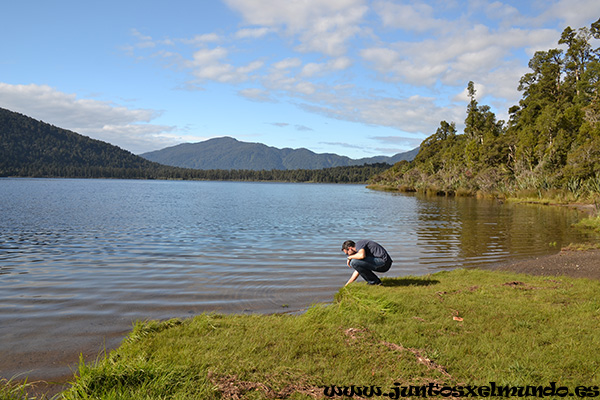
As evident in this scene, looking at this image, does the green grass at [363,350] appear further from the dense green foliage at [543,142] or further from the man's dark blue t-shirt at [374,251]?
the dense green foliage at [543,142]

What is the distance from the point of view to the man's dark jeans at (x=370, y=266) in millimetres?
9828

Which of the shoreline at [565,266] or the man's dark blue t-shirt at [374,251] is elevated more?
the man's dark blue t-shirt at [374,251]

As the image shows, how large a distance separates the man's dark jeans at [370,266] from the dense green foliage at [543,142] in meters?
33.9

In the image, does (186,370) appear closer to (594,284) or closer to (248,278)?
(248,278)

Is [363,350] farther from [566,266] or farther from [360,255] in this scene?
[566,266]

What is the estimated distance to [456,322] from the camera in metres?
6.76

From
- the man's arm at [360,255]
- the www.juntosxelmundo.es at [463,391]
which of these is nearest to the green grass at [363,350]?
the www.juntosxelmundo.es at [463,391]

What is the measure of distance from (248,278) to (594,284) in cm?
961

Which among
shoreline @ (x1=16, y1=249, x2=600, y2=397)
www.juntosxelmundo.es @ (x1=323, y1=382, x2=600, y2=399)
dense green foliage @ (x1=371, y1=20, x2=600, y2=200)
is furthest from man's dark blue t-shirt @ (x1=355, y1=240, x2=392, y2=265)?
dense green foliage @ (x1=371, y1=20, x2=600, y2=200)

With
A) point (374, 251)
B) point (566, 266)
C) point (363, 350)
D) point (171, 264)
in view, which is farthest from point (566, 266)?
point (171, 264)

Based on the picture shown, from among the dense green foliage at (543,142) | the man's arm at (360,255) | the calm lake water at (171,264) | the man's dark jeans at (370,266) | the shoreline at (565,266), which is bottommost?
the calm lake water at (171,264)

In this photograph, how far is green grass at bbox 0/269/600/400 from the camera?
181 inches

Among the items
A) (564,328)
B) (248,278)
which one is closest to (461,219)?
(248,278)

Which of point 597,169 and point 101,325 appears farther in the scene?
point 597,169
